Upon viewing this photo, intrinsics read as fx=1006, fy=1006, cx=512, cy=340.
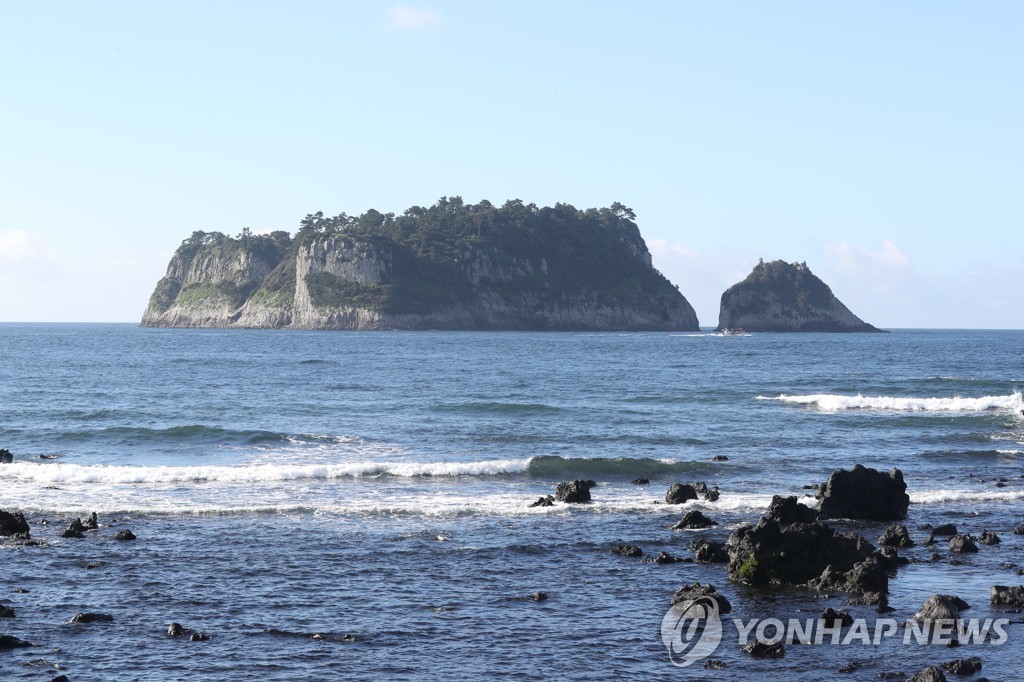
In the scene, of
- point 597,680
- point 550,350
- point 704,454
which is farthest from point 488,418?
point 550,350

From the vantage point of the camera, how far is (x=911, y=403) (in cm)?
5831

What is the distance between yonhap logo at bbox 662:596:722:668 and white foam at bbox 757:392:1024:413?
40530mm

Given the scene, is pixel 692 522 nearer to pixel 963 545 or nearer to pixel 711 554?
pixel 711 554

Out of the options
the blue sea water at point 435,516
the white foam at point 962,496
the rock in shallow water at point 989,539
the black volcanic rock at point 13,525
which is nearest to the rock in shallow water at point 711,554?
the blue sea water at point 435,516

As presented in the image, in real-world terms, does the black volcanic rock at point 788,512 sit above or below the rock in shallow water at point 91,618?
above

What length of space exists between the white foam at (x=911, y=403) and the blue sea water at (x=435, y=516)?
263 mm

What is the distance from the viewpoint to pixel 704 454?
39156 mm

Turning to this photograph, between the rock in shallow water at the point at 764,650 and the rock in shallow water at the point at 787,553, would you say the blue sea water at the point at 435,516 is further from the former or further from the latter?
the rock in shallow water at the point at 787,553

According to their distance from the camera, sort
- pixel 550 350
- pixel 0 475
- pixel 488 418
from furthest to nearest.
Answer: pixel 550 350 → pixel 488 418 → pixel 0 475

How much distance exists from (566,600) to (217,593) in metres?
6.33

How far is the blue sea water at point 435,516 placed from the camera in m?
15.4

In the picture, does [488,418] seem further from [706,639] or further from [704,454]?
[706,639]

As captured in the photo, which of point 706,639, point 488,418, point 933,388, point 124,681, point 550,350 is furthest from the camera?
point 550,350

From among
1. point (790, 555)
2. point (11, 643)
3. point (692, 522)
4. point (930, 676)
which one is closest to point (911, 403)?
point (692, 522)
